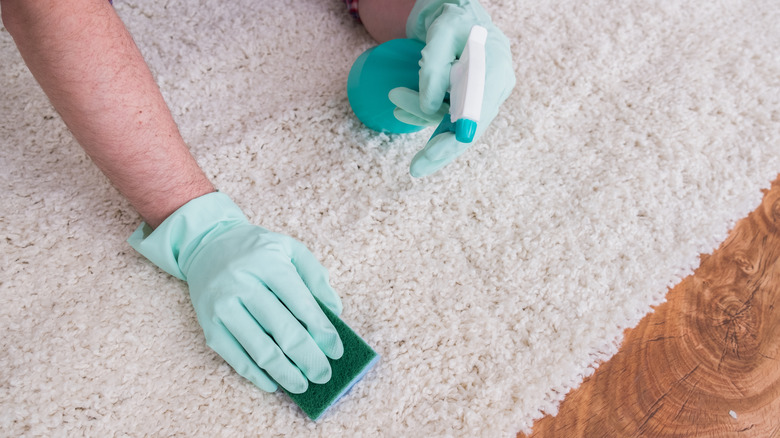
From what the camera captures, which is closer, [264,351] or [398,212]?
[264,351]

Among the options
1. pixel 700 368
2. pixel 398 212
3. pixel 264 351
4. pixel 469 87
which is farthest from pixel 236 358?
pixel 700 368

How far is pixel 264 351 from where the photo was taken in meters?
0.70

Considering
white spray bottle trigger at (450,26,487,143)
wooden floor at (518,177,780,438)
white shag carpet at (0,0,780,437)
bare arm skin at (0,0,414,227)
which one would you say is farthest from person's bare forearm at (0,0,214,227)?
wooden floor at (518,177,780,438)

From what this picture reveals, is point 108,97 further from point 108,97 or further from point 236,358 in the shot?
point 236,358

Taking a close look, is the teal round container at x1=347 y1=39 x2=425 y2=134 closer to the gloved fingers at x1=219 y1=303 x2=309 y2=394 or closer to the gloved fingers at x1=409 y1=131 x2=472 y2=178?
the gloved fingers at x1=409 y1=131 x2=472 y2=178

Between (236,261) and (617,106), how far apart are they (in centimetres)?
76

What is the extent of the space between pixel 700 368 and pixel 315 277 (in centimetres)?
59

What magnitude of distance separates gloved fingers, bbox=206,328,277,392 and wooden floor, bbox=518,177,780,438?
1.24 feet

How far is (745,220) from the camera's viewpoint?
942 millimetres

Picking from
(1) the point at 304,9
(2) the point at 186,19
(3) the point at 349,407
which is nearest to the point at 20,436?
(3) the point at 349,407

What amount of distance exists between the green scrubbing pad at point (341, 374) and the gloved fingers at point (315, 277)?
0.12 ft

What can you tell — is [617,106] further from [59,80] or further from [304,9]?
[59,80]

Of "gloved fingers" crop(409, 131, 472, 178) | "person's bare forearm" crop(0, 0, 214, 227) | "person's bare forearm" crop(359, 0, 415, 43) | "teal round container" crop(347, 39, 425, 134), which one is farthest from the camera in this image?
"person's bare forearm" crop(359, 0, 415, 43)

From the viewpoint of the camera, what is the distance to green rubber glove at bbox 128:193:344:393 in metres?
0.70
